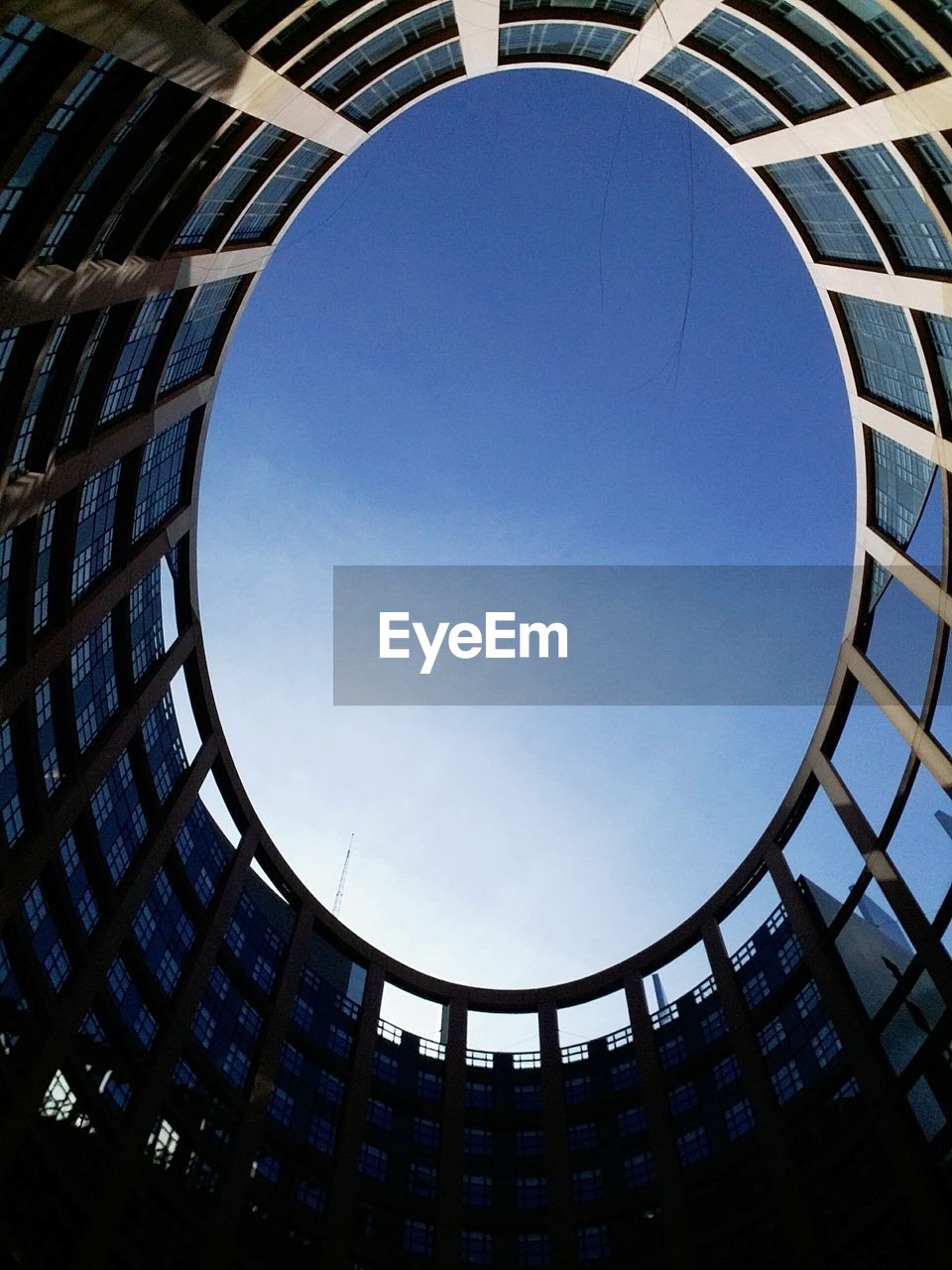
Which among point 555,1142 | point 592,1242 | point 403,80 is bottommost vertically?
point 592,1242

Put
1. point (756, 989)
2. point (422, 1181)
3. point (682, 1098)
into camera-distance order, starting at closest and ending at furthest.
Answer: point (422, 1181) < point (682, 1098) < point (756, 989)

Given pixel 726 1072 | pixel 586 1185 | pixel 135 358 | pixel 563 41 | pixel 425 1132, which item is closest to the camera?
pixel 135 358

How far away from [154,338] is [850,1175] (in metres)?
45.1

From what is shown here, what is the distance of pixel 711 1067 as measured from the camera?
1629 inches

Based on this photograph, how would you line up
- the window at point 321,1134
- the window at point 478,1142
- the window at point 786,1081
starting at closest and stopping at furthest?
1. the window at point 786,1081
2. the window at point 321,1134
3. the window at point 478,1142

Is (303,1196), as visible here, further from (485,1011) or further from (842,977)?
(842,977)

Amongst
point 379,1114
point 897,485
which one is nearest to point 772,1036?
point 379,1114

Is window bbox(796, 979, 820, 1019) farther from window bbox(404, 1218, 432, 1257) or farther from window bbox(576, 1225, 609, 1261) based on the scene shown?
window bbox(404, 1218, 432, 1257)

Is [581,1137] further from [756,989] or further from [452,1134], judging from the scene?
[756,989]

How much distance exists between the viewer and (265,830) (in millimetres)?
48156

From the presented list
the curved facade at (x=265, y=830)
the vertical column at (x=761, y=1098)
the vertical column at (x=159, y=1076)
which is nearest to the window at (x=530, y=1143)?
the curved facade at (x=265, y=830)

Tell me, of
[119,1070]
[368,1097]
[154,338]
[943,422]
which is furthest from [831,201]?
[368,1097]

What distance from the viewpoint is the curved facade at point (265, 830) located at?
23719 mm

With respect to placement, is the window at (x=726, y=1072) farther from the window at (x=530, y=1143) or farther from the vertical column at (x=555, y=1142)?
the window at (x=530, y=1143)
